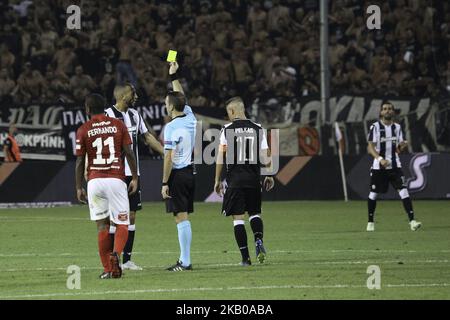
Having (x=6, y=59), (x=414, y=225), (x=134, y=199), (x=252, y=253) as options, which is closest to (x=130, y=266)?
(x=134, y=199)

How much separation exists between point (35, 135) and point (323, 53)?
25.9ft

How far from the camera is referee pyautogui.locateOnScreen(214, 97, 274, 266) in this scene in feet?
49.9

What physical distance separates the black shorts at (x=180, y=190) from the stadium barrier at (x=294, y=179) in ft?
50.0

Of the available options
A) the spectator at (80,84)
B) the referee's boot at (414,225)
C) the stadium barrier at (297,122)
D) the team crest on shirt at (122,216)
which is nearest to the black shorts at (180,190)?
the team crest on shirt at (122,216)

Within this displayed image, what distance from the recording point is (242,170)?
15.6 metres

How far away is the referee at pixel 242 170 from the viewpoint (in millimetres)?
15219

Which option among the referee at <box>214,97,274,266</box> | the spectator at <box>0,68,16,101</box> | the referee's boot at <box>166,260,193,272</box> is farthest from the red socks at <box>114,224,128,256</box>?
the spectator at <box>0,68,16,101</box>

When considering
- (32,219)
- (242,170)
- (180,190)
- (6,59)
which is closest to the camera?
(180,190)

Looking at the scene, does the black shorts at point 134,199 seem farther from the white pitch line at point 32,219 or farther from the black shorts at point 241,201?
the white pitch line at point 32,219

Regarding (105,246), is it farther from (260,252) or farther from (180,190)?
(260,252)

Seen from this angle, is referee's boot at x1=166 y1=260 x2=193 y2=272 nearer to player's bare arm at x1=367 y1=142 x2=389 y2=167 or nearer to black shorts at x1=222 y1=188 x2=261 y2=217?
black shorts at x1=222 y1=188 x2=261 y2=217

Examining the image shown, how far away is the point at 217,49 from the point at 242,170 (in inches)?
737
